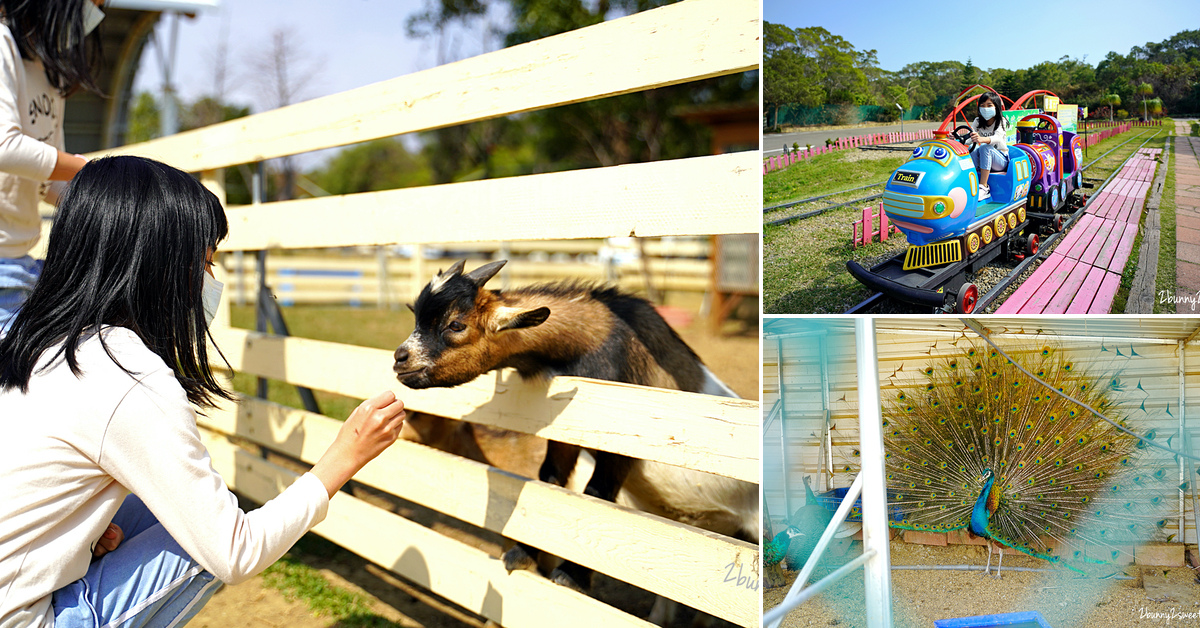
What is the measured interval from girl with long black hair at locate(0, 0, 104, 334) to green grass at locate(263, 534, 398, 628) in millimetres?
1577

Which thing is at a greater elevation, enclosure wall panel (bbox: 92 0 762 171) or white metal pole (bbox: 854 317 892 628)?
enclosure wall panel (bbox: 92 0 762 171)

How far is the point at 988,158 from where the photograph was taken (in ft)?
4.90

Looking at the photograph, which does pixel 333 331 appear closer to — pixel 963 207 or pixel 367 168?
pixel 963 207

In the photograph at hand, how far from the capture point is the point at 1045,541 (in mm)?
1802

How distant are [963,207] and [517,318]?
1.30m

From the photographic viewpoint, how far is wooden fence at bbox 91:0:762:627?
183 centimetres

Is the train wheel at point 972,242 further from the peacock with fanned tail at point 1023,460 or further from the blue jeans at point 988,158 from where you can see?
the peacock with fanned tail at point 1023,460

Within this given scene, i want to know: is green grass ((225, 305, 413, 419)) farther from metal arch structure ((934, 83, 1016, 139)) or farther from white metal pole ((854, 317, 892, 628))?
metal arch structure ((934, 83, 1016, 139))

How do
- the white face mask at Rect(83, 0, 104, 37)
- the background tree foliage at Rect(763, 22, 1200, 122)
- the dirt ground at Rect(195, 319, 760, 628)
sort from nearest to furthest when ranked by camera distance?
the background tree foliage at Rect(763, 22, 1200, 122) < the white face mask at Rect(83, 0, 104, 37) < the dirt ground at Rect(195, 319, 760, 628)

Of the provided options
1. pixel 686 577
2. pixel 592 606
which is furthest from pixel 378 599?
pixel 686 577

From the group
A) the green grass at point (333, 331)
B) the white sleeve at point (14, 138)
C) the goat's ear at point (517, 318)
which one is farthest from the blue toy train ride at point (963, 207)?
the green grass at point (333, 331)

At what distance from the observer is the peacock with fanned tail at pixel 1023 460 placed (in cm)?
169

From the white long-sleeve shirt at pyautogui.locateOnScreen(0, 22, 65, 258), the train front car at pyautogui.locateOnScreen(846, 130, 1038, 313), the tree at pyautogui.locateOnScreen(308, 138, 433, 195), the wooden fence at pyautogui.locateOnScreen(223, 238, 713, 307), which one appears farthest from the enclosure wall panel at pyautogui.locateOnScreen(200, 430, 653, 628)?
the tree at pyautogui.locateOnScreen(308, 138, 433, 195)

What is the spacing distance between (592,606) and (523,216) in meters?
1.17
